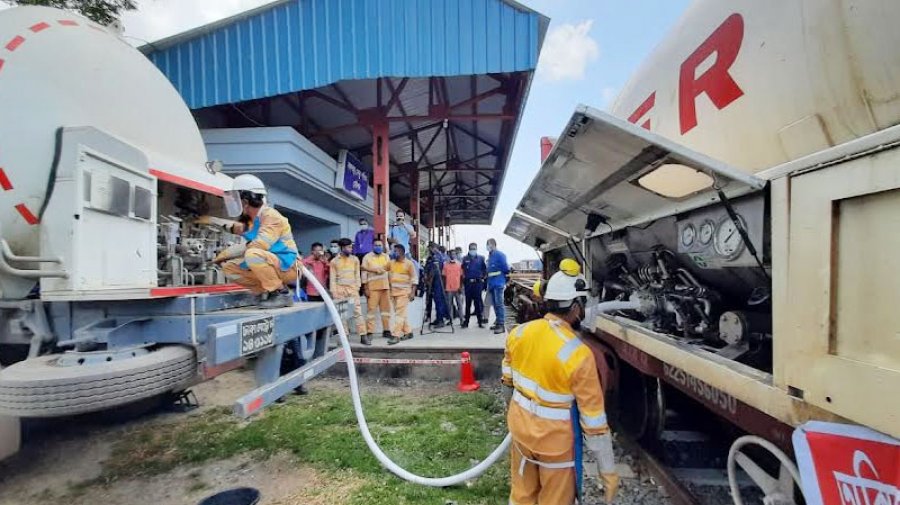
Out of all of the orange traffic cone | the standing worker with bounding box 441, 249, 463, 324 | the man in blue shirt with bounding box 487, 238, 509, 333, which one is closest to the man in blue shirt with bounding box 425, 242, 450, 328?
the standing worker with bounding box 441, 249, 463, 324

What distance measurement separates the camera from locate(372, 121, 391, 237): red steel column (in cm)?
995

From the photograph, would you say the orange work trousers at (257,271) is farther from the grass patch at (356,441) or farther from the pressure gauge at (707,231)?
the pressure gauge at (707,231)

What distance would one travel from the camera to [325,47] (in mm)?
7805

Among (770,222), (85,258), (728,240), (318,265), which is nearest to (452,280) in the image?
(318,265)

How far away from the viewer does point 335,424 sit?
4.38 metres

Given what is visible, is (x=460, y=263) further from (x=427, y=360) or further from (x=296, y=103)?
(x=296, y=103)

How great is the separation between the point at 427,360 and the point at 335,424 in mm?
1640

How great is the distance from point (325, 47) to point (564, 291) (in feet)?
23.2

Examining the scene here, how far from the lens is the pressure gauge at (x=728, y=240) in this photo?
2.11 meters

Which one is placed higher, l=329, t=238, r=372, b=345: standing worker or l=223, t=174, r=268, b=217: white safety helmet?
l=223, t=174, r=268, b=217: white safety helmet

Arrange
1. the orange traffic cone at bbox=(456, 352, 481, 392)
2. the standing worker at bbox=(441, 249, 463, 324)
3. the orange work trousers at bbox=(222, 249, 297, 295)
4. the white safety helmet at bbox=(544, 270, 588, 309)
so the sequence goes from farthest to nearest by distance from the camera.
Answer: the standing worker at bbox=(441, 249, 463, 324)
the orange traffic cone at bbox=(456, 352, 481, 392)
the orange work trousers at bbox=(222, 249, 297, 295)
the white safety helmet at bbox=(544, 270, 588, 309)

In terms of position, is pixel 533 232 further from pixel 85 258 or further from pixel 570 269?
pixel 85 258

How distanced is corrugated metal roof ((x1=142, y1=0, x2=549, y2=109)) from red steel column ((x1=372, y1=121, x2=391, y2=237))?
221 centimetres

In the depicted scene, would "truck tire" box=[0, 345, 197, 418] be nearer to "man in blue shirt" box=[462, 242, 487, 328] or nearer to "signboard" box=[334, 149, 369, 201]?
"man in blue shirt" box=[462, 242, 487, 328]
